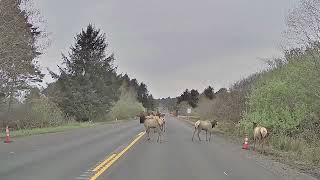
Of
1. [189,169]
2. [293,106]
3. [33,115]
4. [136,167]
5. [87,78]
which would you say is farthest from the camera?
[87,78]

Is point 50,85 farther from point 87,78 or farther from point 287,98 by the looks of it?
point 287,98

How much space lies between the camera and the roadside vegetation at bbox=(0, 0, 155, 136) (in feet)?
115

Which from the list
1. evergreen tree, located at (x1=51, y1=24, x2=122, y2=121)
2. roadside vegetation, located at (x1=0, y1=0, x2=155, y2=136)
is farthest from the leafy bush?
evergreen tree, located at (x1=51, y1=24, x2=122, y2=121)

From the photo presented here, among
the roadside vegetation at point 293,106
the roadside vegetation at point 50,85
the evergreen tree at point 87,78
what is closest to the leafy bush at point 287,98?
the roadside vegetation at point 293,106

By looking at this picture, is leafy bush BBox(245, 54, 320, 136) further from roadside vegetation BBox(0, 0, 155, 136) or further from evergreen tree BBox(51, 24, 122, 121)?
evergreen tree BBox(51, 24, 122, 121)

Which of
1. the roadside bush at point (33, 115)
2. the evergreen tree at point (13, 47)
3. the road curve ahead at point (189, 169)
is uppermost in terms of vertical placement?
the evergreen tree at point (13, 47)

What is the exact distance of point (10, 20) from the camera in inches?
1313

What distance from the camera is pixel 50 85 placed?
230 feet

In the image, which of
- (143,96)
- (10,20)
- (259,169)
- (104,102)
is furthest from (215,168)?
(143,96)

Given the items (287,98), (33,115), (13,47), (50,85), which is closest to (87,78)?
(50,85)

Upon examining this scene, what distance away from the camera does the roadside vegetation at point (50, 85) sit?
35000 mm

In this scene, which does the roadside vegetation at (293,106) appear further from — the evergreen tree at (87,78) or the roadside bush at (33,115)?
the evergreen tree at (87,78)

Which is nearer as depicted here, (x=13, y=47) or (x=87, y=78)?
(x=13, y=47)

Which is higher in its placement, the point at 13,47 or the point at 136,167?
the point at 13,47
